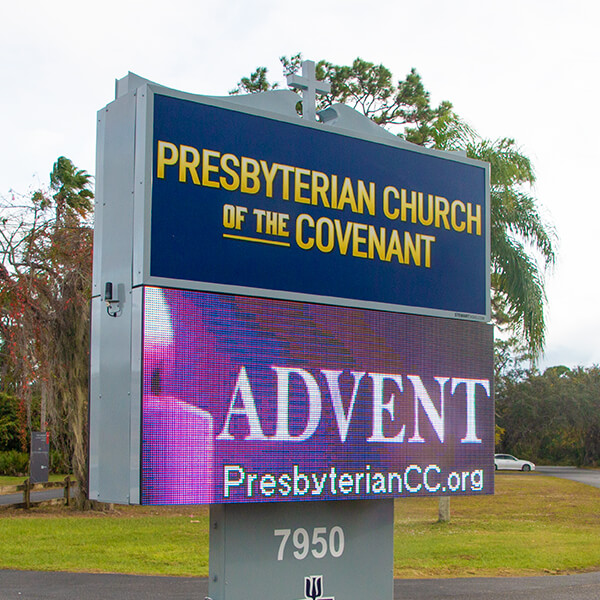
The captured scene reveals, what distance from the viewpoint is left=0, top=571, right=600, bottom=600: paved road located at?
10.0 m

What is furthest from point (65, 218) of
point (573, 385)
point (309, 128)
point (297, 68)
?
point (573, 385)

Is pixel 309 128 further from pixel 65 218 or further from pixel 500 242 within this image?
pixel 65 218

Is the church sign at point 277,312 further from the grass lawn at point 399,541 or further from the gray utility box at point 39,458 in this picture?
the gray utility box at point 39,458

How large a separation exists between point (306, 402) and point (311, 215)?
1260mm

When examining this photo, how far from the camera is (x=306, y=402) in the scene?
217 inches

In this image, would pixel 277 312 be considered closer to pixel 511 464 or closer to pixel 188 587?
pixel 188 587

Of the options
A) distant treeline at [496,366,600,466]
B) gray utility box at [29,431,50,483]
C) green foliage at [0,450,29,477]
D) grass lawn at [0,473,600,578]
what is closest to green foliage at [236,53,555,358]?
grass lawn at [0,473,600,578]

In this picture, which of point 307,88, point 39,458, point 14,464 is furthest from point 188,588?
point 14,464

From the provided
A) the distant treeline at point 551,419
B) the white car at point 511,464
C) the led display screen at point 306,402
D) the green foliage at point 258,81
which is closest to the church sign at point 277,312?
the led display screen at point 306,402

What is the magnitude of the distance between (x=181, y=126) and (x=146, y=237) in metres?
0.75

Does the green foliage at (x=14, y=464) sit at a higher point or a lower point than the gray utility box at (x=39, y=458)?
lower

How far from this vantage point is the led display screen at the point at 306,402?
494cm

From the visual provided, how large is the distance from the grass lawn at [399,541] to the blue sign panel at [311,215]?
255 inches

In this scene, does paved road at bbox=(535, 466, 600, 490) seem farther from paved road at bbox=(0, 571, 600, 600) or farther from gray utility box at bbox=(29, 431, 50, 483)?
paved road at bbox=(0, 571, 600, 600)
